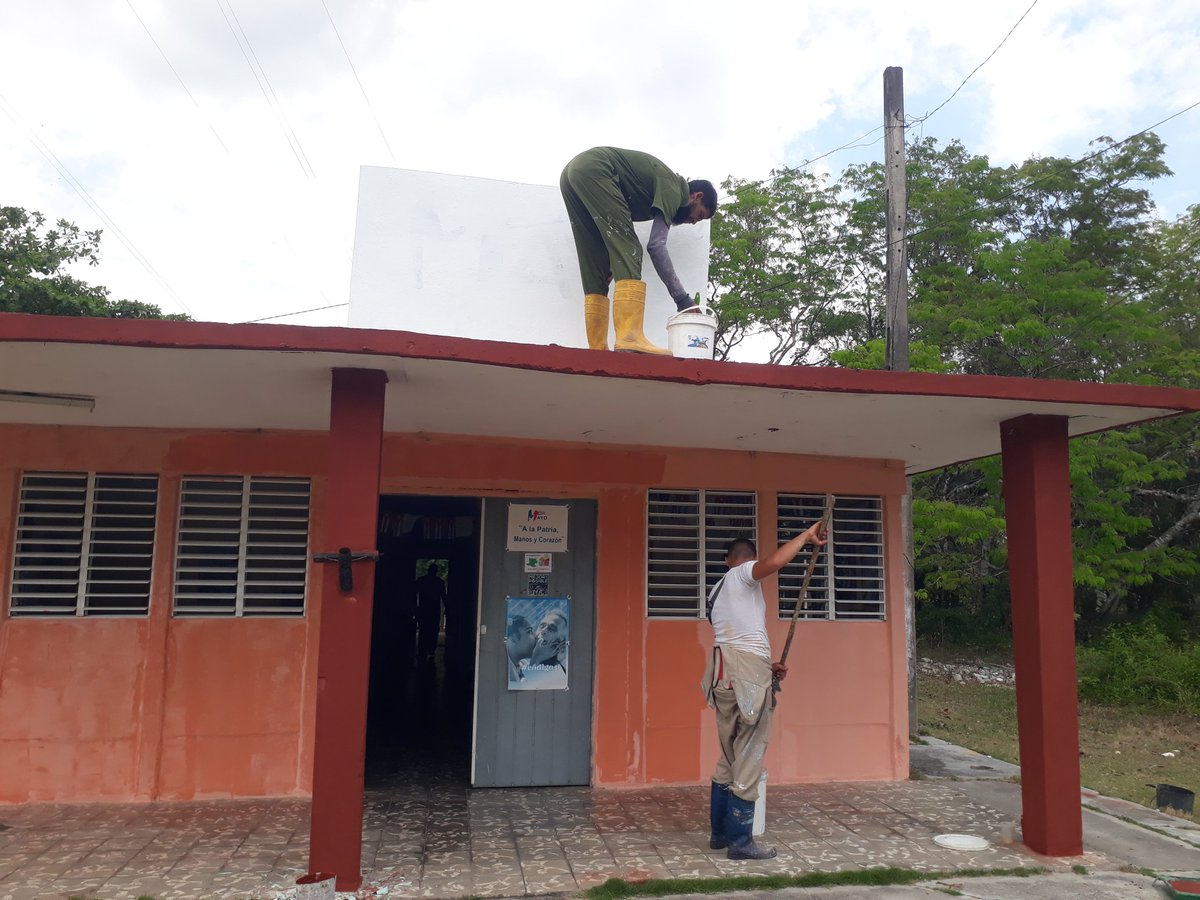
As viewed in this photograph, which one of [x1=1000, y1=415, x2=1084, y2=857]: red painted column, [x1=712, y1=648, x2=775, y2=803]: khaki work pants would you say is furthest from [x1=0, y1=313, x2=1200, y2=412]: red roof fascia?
[x1=712, y1=648, x2=775, y2=803]: khaki work pants

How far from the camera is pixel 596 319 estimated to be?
655 centimetres

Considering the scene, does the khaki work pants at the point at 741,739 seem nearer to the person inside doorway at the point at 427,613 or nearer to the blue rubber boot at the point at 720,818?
the blue rubber boot at the point at 720,818

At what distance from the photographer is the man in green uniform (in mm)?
6324

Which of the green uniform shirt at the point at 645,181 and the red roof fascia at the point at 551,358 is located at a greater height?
the green uniform shirt at the point at 645,181

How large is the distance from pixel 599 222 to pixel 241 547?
137 inches

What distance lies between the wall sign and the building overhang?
58 centimetres

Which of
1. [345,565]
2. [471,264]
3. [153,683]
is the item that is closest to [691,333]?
[471,264]

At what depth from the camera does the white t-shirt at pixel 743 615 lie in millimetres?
5031

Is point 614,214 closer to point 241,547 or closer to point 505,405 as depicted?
point 505,405

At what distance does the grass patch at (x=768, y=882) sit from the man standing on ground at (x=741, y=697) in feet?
1.03

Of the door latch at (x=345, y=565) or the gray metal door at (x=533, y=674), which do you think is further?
the gray metal door at (x=533, y=674)

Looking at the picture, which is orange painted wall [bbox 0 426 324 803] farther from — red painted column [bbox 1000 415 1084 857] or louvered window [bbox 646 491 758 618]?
red painted column [bbox 1000 415 1084 857]

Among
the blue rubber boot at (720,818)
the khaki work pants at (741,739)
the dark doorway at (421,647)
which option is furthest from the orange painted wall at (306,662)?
the khaki work pants at (741,739)

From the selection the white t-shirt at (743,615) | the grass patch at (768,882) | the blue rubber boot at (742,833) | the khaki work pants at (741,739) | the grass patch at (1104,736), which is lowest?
the grass patch at (1104,736)
